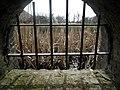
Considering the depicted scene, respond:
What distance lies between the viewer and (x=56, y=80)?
1853mm

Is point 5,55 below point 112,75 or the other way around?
the other way around

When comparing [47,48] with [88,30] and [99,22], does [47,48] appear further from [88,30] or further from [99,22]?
[99,22]

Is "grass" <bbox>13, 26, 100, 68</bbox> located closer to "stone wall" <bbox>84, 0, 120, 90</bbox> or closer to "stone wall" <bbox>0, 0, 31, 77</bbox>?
"stone wall" <bbox>0, 0, 31, 77</bbox>

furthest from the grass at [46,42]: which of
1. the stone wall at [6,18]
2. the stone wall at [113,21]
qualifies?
the stone wall at [113,21]

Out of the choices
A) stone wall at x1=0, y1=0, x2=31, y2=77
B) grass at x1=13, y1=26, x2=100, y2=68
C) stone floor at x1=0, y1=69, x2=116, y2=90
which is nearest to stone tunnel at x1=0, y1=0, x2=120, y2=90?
stone wall at x1=0, y1=0, x2=31, y2=77

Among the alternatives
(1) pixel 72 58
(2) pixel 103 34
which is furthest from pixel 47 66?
(2) pixel 103 34

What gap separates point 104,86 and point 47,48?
1.61m

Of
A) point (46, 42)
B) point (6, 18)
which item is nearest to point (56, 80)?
point (6, 18)

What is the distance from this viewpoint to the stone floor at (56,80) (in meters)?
1.70

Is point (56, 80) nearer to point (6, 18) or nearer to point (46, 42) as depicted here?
point (6, 18)

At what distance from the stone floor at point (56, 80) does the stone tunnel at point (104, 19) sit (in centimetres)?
11

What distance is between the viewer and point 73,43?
10.4 ft

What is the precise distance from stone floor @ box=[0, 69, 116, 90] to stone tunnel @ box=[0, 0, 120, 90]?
11 cm

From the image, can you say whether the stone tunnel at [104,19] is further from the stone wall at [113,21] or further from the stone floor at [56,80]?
the stone floor at [56,80]
